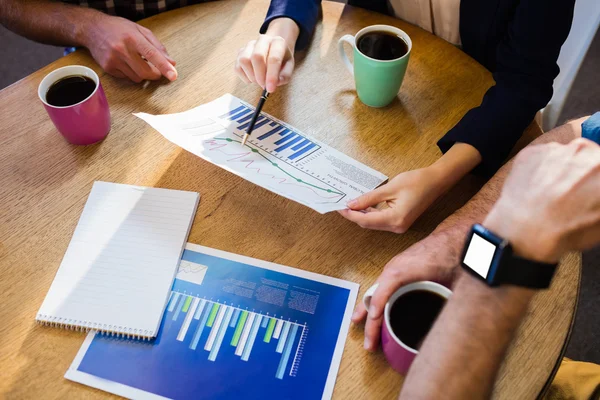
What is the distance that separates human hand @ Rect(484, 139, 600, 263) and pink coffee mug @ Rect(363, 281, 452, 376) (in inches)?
4.3

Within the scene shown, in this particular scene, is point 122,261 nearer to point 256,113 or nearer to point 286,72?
point 256,113

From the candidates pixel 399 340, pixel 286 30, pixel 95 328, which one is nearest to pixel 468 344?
pixel 399 340

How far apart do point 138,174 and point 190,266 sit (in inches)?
8.9

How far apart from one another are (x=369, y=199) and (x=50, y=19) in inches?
34.1

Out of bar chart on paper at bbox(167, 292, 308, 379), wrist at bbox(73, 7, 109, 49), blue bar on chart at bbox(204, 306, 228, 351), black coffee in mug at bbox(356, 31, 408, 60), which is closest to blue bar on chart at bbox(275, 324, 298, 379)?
bar chart on paper at bbox(167, 292, 308, 379)

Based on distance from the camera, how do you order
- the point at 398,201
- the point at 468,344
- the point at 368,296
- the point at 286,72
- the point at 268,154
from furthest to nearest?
1. the point at 286,72
2. the point at 268,154
3. the point at 398,201
4. the point at 368,296
5. the point at 468,344

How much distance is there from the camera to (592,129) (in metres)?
0.87

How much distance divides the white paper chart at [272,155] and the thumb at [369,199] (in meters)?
0.02

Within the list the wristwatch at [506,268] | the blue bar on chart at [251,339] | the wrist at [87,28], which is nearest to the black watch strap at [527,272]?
the wristwatch at [506,268]

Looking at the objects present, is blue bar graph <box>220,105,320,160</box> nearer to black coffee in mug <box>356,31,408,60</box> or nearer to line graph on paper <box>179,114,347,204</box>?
line graph on paper <box>179,114,347,204</box>

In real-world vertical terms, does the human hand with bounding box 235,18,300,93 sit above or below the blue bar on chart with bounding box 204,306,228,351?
above

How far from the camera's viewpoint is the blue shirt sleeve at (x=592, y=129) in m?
0.86

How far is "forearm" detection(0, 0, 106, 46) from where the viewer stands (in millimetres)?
1130

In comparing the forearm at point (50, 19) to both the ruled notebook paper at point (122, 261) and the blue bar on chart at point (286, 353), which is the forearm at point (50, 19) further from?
the blue bar on chart at point (286, 353)
